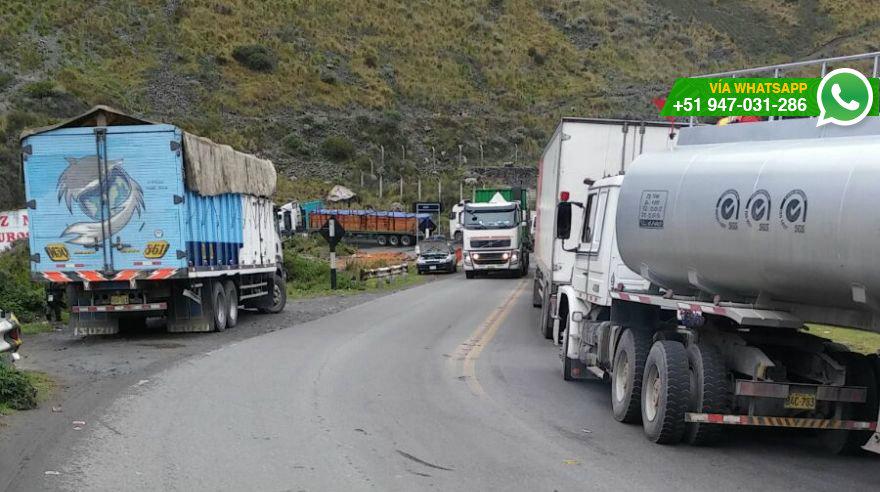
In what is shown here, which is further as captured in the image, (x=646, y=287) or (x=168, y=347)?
(x=168, y=347)

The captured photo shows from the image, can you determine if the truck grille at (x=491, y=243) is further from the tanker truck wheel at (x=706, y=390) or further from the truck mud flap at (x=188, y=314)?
the tanker truck wheel at (x=706, y=390)

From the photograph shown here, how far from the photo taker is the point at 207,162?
1591 cm

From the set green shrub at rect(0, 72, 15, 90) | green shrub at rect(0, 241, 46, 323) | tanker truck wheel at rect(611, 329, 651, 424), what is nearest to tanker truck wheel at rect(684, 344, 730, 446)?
tanker truck wheel at rect(611, 329, 651, 424)

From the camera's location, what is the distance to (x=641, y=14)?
323 feet

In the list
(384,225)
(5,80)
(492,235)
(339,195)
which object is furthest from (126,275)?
(339,195)

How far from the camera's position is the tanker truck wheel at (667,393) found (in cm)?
717

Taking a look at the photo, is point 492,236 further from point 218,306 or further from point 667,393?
point 667,393

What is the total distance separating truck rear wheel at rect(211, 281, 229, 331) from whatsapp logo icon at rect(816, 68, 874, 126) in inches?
498

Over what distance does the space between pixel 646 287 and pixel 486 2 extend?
89.7m

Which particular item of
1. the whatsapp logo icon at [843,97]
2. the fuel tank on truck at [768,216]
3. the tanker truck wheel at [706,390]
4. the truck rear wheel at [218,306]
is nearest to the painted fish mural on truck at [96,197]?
the truck rear wheel at [218,306]

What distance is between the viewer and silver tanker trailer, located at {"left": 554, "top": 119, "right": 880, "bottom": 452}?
5.64 m

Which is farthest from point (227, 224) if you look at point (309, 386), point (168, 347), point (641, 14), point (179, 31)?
point (641, 14)

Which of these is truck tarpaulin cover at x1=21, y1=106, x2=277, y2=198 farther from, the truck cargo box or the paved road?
the paved road

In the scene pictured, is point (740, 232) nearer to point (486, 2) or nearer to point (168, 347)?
point (168, 347)
